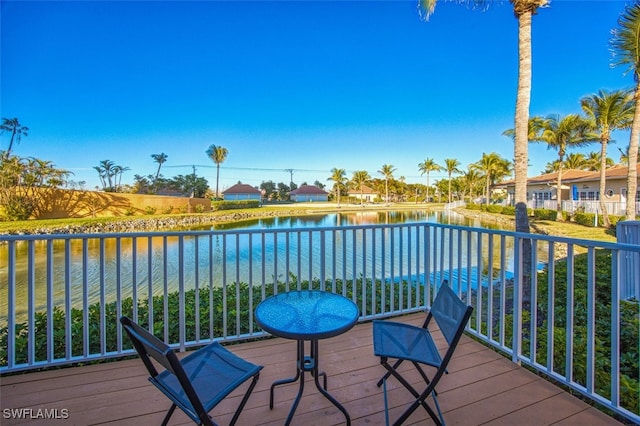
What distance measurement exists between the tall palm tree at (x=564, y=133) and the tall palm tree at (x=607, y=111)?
5.97 feet

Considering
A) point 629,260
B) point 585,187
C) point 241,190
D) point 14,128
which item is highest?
point 14,128

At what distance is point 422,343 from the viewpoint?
1.73 m

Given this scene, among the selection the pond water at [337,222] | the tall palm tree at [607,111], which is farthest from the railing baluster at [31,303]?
the tall palm tree at [607,111]

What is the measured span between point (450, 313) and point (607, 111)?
58.8ft

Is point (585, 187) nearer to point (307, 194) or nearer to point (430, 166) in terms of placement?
point (430, 166)

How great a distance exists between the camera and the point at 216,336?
2623 mm

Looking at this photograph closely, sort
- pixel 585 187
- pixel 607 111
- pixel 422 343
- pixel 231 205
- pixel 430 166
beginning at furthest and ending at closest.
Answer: pixel 430 166 < pixel 231 205 < pixel 585 187 < pixel 607 111 < pixel 422 343

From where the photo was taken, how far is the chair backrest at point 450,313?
131 centimetres

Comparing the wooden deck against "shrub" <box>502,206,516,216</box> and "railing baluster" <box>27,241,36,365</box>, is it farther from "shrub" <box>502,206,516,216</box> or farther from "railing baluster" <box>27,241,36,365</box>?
"shrub" <box>502,206,516,216</box>

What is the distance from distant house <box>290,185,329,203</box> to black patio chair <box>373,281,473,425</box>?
197 feet

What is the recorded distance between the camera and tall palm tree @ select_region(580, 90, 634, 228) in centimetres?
1296

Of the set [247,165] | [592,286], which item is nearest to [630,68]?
[592,286]

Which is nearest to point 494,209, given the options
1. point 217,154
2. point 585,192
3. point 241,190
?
point 585,192

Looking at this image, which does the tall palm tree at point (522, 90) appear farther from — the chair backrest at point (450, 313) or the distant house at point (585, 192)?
the distant house at point (585, 192)
